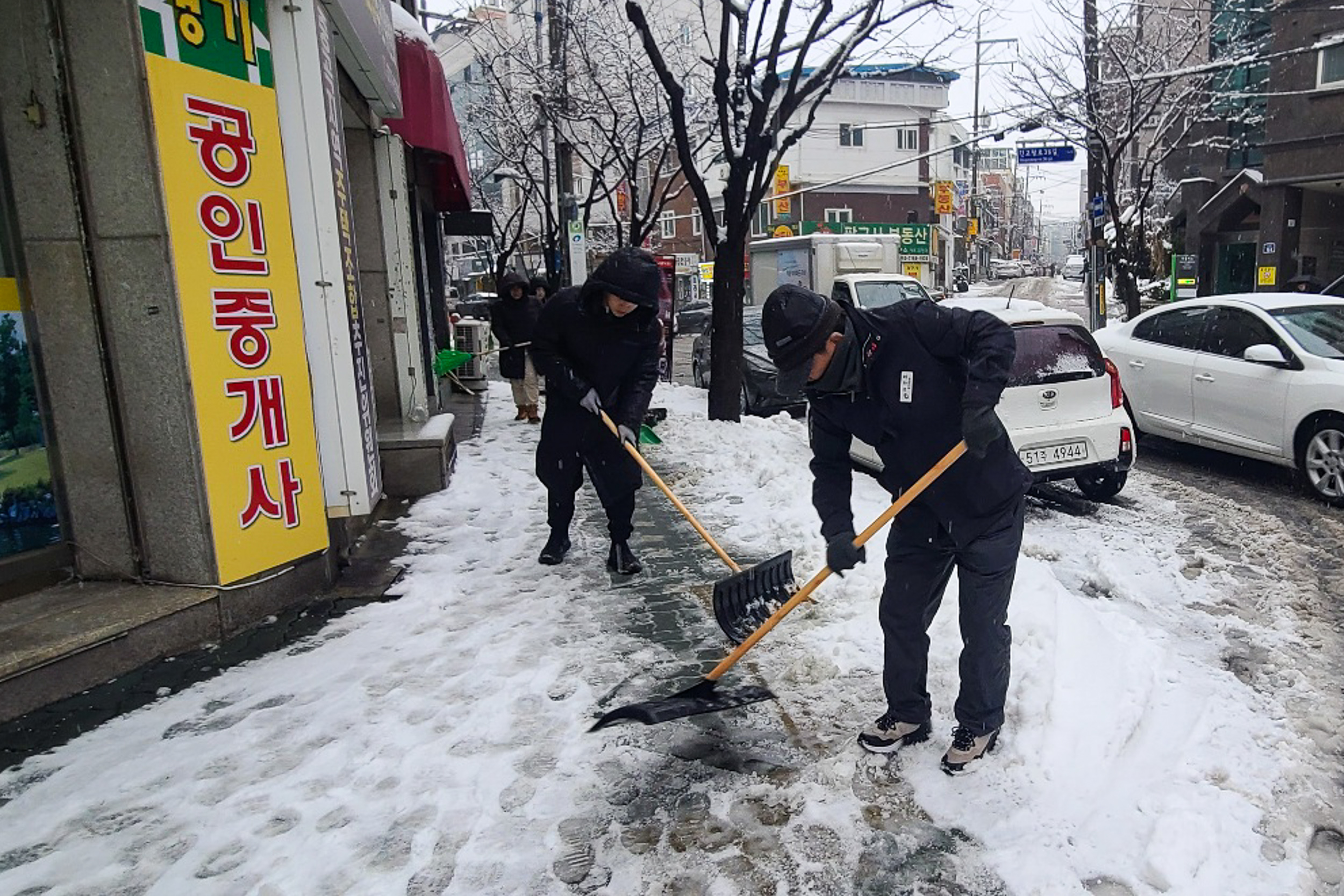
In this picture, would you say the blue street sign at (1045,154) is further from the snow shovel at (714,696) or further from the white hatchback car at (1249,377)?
the snow shovel at (714,696)

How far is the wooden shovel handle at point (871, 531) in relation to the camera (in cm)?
294

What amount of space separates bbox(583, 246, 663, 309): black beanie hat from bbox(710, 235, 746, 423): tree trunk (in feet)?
17.4

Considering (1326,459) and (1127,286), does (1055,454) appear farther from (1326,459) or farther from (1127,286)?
(1127,286)

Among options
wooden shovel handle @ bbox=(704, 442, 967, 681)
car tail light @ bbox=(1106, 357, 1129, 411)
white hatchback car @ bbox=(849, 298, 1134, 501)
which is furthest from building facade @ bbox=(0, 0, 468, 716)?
car tail light @ bbox=(1106, 357, 1129, 411)

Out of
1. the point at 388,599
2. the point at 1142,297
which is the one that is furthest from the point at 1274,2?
the point at 388,599

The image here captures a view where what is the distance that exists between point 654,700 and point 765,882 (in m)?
0.98

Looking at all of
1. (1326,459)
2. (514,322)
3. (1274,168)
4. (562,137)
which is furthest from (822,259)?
(1326,459)

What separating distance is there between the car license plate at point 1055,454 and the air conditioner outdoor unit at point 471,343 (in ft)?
36.0

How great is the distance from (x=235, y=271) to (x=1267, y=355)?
7.28 metres

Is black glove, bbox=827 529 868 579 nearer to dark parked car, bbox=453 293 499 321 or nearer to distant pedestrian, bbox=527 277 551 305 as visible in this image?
distant pedestrian, bbox=527 277 551 305

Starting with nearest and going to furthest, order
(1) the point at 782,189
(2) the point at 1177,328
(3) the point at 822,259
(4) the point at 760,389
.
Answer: (2) the point at 1177,328
(4) the point at 760,389
(3) the point at 822,259
(1) the point at 782,189

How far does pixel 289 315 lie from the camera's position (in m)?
4.42

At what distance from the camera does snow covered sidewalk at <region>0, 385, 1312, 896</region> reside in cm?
267

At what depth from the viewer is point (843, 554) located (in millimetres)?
3170
